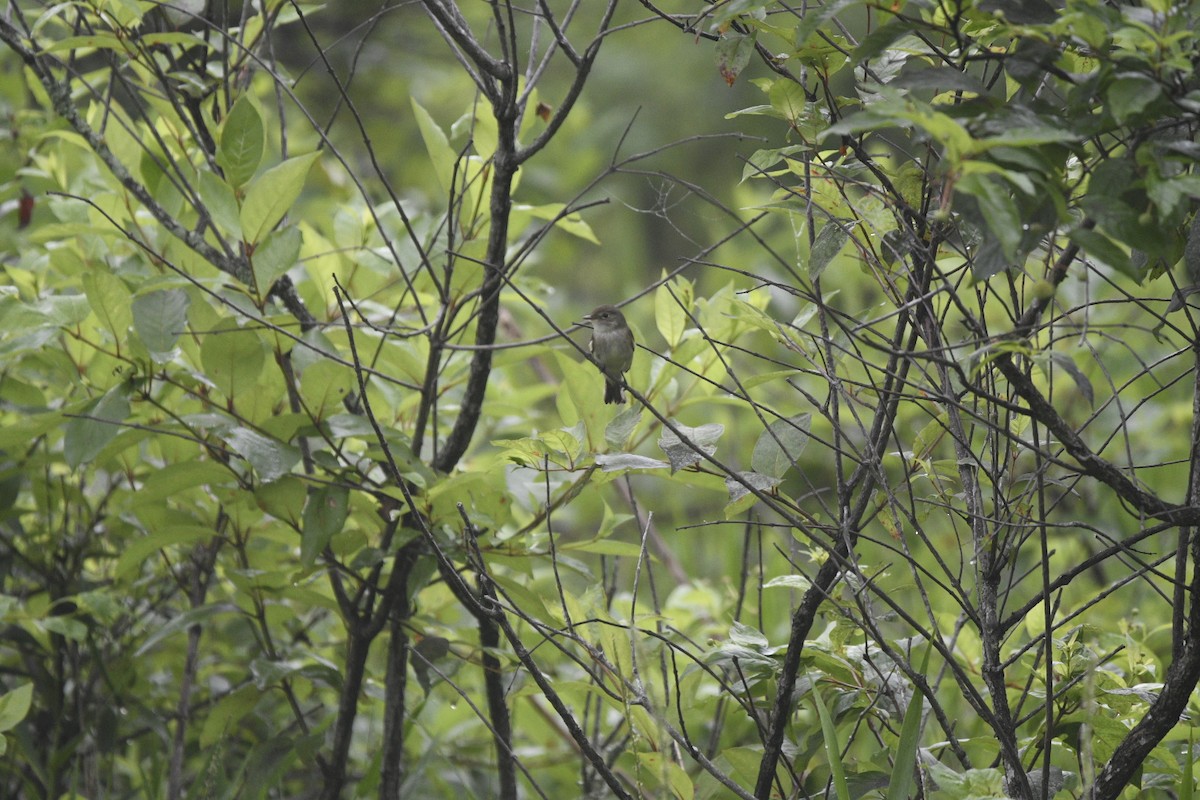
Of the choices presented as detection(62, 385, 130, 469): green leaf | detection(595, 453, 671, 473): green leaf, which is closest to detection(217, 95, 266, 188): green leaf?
detection(62, 385, 130, 469): green leaf

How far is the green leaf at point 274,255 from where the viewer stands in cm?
153

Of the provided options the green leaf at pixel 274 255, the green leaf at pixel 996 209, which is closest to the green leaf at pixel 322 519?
the green leaf at pixel 274 255

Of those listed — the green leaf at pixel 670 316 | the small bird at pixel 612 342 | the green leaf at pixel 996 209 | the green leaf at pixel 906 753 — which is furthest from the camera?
the small bird at pixel 612 342

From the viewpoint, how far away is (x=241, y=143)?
154 cm

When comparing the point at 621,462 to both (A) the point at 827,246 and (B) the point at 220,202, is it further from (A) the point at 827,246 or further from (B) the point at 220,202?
(B) the point at 220,202

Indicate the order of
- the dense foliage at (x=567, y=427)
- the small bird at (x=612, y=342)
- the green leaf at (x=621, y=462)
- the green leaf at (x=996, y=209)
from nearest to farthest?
the green leaf at (x=996, y=209), the dense foliage at (x=567, y=427), the green leaf at (x=621, y=462), the small bird at (x=612, y=342)

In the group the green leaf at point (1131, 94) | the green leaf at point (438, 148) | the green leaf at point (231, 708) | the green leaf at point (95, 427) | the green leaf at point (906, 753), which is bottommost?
the green leaf at point (906, 753)

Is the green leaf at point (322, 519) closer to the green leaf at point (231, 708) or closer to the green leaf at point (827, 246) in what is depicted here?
the green leaf at point (231, 708)

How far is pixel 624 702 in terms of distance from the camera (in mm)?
1234

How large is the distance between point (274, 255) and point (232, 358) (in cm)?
16

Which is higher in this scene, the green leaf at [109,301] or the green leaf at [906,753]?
the green leaf at [109,301]

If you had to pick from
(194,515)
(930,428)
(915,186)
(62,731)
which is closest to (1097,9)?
(915,186)

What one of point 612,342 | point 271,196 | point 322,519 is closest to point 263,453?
point 322,519

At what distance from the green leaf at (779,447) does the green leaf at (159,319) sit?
775mm
